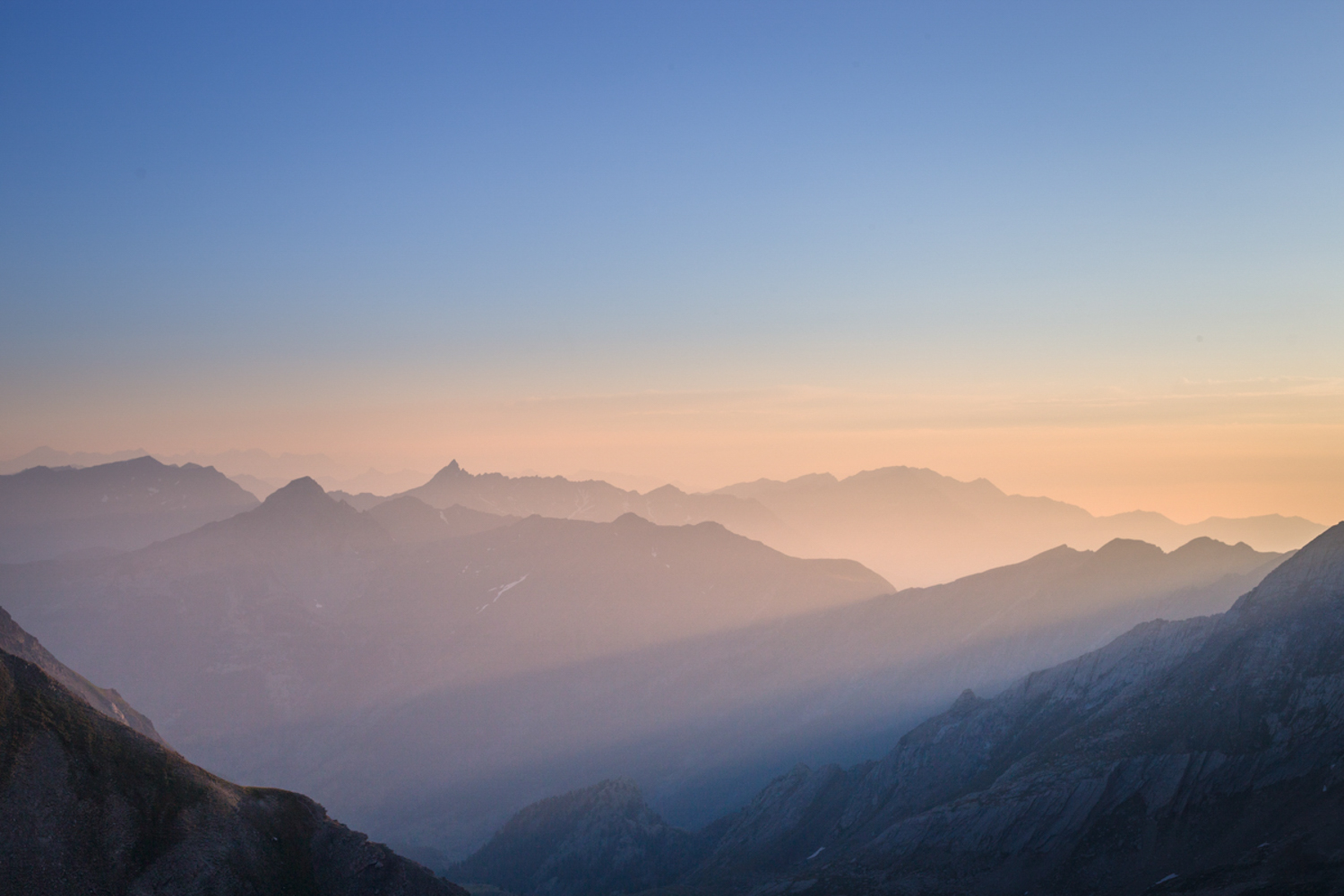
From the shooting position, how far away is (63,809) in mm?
88062

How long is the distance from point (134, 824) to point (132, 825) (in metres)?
0.18

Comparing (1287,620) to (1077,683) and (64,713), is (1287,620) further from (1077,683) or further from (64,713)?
(64,713)

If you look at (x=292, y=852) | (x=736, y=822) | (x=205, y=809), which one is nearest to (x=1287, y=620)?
(x=736, y=822)

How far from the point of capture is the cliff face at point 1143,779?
330 ft

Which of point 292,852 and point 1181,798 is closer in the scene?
point 292,852

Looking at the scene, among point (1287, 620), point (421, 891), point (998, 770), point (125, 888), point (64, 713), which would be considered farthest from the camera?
point (998, 770)

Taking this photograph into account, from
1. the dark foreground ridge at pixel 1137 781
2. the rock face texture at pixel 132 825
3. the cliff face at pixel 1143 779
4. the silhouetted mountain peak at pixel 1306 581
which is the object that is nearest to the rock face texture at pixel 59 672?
the rock face texture at pixel 132 825

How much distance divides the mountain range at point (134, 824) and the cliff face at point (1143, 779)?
75920mm

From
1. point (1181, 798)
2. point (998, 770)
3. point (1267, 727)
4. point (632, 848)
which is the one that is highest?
point (1267, 727)

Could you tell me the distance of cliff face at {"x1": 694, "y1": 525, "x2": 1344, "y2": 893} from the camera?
101 meters

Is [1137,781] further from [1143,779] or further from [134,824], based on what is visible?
[134,824]

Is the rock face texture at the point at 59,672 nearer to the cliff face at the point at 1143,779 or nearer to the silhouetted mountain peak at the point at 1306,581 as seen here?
the cliff face at the point at 1143,779

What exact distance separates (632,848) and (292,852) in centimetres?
11230

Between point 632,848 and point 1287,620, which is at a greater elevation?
point 1287,620
